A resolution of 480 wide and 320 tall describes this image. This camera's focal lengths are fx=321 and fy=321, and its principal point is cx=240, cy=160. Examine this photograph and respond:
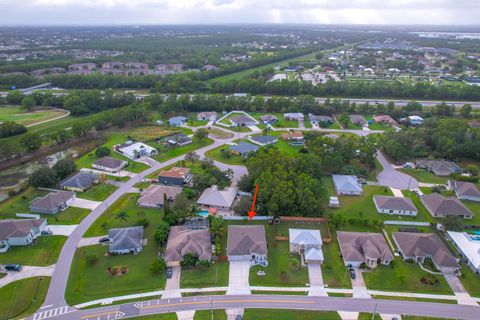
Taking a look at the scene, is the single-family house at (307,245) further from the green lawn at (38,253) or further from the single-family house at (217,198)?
the green lawn at (38,253)

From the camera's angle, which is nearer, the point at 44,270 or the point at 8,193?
the point at 44,270

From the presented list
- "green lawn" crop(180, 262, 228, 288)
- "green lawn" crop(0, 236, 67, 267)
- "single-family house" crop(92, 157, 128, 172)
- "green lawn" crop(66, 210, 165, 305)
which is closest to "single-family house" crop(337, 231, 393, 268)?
"green lawn" crop(180, 262, 228, 288)

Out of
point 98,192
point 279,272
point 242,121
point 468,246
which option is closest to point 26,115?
point 98,192

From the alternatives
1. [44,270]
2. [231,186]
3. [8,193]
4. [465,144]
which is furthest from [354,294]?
[8,193]

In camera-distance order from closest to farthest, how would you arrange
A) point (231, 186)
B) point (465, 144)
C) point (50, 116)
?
point (231, 186)
point (465, 144)
point (50, 116)

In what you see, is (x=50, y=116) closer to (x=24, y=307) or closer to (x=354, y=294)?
(x=24, y=307)

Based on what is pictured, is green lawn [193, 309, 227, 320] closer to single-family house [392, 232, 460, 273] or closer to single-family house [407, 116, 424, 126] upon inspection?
single-family house [392, 232, 460, 273]

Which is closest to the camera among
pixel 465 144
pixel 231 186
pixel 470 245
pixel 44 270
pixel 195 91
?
pixel 44 270

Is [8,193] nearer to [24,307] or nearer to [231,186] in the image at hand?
[24,307]
